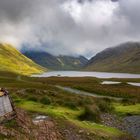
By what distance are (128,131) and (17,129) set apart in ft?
54.2

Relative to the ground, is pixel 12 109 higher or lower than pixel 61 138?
higher

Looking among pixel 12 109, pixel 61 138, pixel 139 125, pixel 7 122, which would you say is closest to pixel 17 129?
pixel 7 122

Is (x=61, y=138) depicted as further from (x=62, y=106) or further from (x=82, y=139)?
Result: (x=62, y=106)

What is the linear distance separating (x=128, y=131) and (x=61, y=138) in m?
11.6

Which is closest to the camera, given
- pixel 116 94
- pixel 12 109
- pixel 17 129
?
pixel 17 129

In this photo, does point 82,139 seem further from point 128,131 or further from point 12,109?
point 128,131

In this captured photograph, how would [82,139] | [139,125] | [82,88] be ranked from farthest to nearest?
[82,88], [139,125], [82,139]

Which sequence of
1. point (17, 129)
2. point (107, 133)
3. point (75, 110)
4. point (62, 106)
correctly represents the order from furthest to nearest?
point (62, 106)
point (75, 110)
point (107, 133)
point (17, 129)

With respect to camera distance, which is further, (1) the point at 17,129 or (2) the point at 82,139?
(2) the point at 82,139

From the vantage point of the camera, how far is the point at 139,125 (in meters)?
41.0

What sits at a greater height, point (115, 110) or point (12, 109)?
point (12, 109)

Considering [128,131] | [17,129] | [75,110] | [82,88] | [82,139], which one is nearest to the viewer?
[17,129]

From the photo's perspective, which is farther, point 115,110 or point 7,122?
point 115,110

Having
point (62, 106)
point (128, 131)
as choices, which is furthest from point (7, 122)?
point (62, 106)
